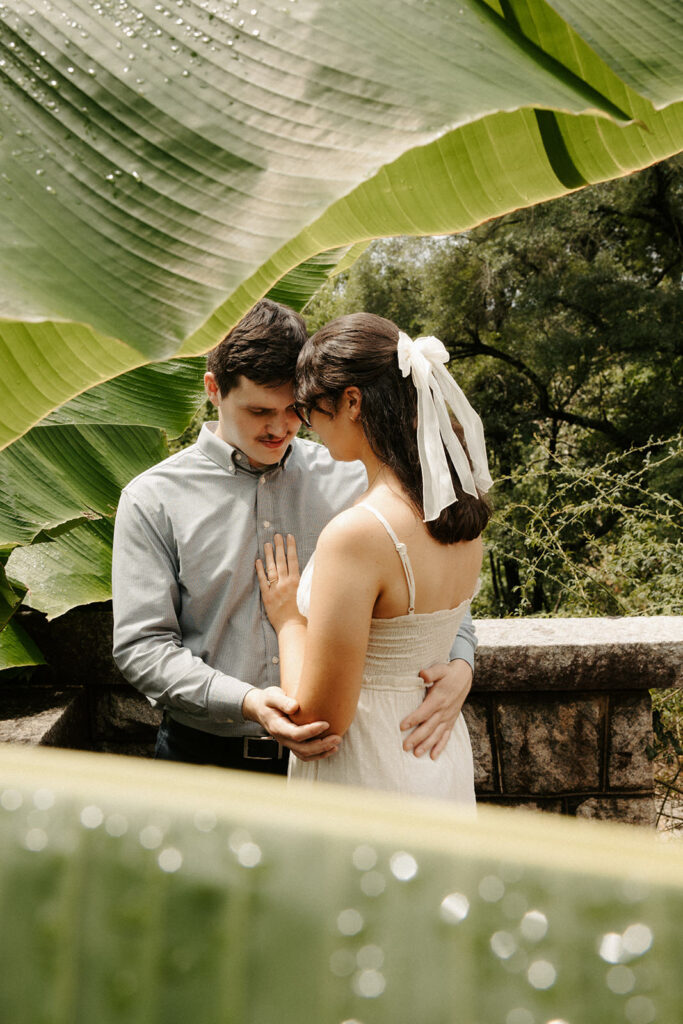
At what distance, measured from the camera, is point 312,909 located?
283mm

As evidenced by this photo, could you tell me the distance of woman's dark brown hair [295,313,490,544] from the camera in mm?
1967

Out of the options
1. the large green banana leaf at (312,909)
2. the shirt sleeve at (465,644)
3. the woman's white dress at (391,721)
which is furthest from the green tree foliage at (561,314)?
the large green banana leaf at (312,909)

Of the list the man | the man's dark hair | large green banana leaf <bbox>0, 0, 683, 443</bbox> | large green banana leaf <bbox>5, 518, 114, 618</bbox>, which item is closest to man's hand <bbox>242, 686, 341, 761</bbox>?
the man

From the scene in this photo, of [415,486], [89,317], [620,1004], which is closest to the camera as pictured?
[620,1004]

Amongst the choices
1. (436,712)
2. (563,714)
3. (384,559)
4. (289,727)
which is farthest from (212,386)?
(563,714)

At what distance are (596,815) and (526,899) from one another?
9.54ft

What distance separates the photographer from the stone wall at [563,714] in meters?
2.80

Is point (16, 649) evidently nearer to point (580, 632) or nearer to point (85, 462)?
point (85, 462)

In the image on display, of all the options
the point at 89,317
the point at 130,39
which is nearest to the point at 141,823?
the point at 89,317

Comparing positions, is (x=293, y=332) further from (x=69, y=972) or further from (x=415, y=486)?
(x=69, y=972)

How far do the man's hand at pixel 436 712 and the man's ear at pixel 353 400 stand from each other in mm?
722

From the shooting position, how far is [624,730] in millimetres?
2865

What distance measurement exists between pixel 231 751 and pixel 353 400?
1089 millimetres

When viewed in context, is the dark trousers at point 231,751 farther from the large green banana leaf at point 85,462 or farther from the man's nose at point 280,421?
the man's nose at point 280,421
